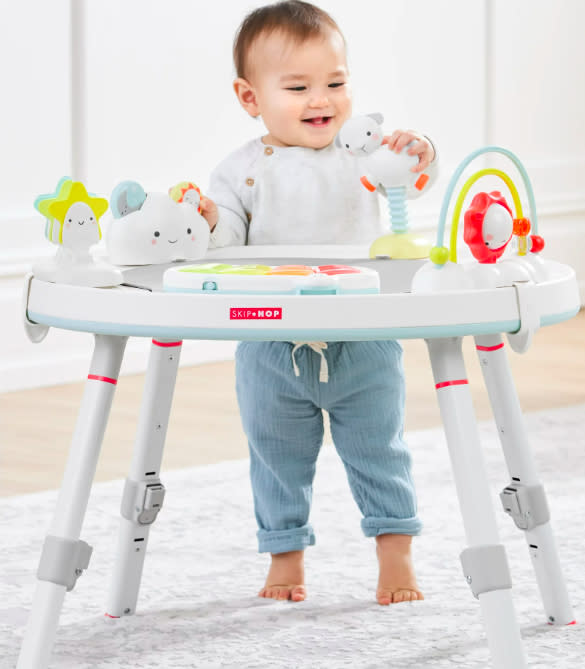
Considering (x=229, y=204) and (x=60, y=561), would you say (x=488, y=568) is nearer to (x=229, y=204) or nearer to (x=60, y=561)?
(x=60, y=561)

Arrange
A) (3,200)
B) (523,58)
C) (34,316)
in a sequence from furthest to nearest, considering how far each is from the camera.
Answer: (523,58) < (3,200) < (34,316)

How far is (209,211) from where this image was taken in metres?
1.37

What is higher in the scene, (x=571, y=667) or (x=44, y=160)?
(x=44, y=160)

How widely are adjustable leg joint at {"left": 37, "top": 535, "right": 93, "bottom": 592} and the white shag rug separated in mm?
148

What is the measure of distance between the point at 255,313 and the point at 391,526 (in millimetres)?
492

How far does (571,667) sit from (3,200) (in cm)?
178

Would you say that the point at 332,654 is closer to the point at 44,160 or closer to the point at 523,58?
the point at 44,160

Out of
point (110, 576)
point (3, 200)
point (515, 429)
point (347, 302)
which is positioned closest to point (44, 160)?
point (3, 200)

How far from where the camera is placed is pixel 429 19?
3.45 meters

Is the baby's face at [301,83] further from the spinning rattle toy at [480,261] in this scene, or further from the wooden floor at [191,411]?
the wooden floor at [191,411]

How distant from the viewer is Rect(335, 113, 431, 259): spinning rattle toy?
4.29 ft

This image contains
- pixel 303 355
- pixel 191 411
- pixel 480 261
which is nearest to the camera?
pixel 480 261

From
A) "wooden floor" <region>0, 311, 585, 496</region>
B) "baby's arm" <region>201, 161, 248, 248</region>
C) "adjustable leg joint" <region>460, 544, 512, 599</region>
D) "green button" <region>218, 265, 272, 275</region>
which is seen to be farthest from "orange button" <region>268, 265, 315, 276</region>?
"wooden floor" <region>0, 311, 585, 496</region>

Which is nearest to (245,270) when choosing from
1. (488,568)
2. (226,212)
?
(488,568)
